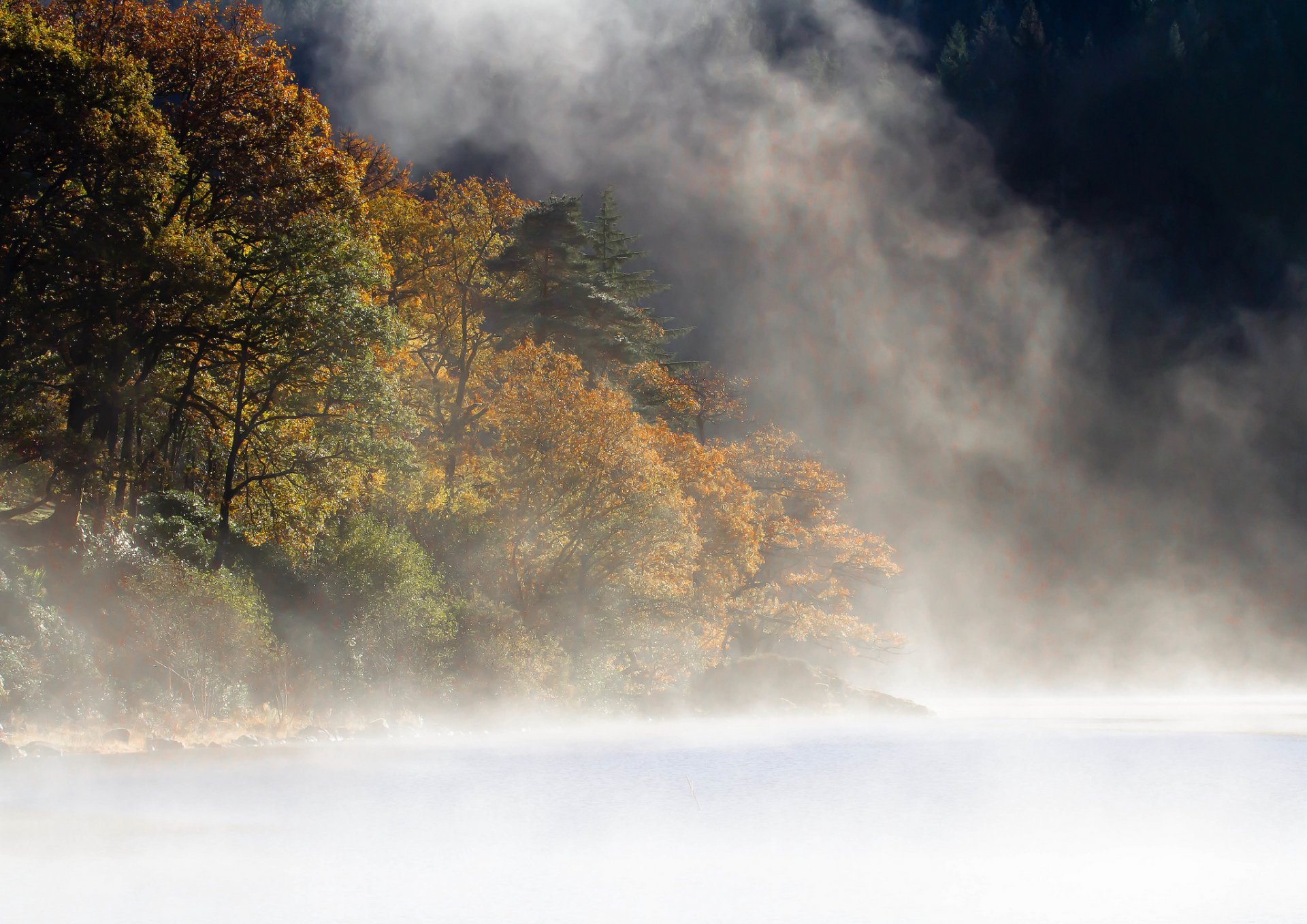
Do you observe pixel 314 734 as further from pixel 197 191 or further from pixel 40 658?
pixel 197 191

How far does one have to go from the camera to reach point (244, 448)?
3030 centimetres

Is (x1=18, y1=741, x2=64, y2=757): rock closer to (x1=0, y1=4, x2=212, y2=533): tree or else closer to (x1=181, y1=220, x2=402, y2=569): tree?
(x1=0, y1=4, x2=212, y2=533): tree

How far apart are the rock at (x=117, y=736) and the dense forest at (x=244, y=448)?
0.52 metres

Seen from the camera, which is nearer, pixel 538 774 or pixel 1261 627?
pixel 538 774

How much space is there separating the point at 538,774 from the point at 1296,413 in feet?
615

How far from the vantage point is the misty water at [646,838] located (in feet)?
31.3

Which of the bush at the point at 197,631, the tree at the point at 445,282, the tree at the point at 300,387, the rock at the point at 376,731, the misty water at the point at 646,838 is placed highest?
the tree at the point at 445,282

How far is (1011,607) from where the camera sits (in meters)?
158

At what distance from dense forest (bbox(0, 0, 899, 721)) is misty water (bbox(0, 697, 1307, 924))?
4.32 meters

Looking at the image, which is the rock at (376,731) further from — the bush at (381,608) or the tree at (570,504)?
the tree at (570,504)

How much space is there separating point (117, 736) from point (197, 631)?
347 centimetres

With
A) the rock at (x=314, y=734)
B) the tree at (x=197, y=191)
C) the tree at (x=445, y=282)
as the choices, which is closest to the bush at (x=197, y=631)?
the rock at (x=314, y=734)

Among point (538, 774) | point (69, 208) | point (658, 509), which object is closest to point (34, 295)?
point (69, 208)

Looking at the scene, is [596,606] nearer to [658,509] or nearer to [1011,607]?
[658,509]
